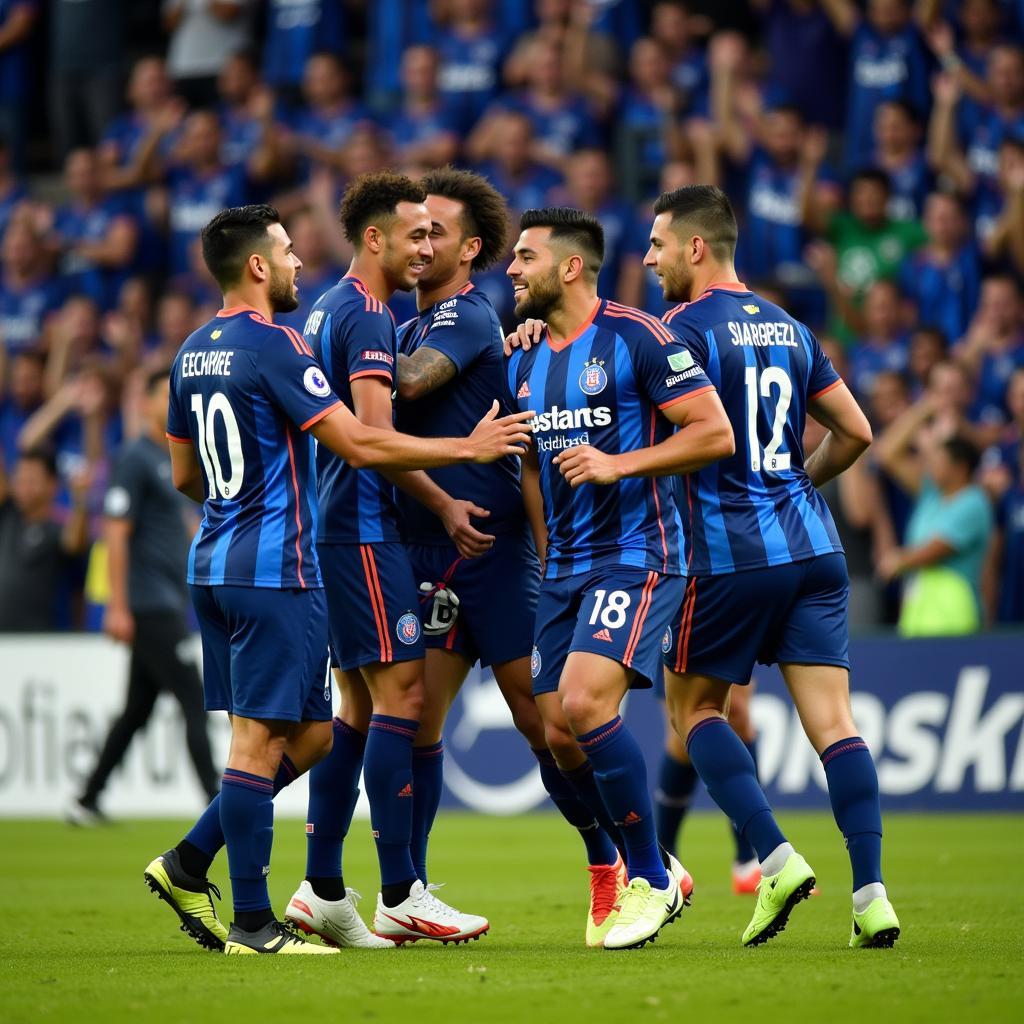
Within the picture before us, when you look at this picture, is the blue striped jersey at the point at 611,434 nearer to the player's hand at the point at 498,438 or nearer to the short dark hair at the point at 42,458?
the player's hand at the point at 498,438

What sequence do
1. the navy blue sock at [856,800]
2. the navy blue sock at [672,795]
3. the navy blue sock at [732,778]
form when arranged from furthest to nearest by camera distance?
1. the navy blue sock at [672,795]
2. the navy blue sock at [732,778]
3. the navy blue sock at [856,800]

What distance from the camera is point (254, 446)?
6285 millimetres

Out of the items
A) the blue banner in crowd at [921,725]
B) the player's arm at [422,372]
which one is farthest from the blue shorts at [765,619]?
the blue banner in crowd at [921,725]

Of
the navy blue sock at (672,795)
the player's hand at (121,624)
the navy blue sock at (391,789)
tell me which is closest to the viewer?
the navy blue sock at (391,789)

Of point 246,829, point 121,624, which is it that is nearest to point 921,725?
point 121,624

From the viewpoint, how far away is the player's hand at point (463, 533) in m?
6.71

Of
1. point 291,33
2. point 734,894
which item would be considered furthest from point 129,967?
point 291,33

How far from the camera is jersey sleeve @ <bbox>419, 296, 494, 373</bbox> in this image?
6.82m

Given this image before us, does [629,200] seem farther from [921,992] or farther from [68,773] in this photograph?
[921,992]

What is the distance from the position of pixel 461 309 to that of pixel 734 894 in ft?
10.2

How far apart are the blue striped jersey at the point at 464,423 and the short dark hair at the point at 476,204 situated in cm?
34

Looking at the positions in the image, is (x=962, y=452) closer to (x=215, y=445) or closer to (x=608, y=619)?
(x=608, y=619)

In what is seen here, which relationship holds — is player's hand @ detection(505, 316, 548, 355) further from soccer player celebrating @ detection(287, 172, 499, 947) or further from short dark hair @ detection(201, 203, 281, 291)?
short dark hair @ detection(201, 203, 281, 291)

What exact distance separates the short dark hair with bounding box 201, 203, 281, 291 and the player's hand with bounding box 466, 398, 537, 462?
1023 mm
